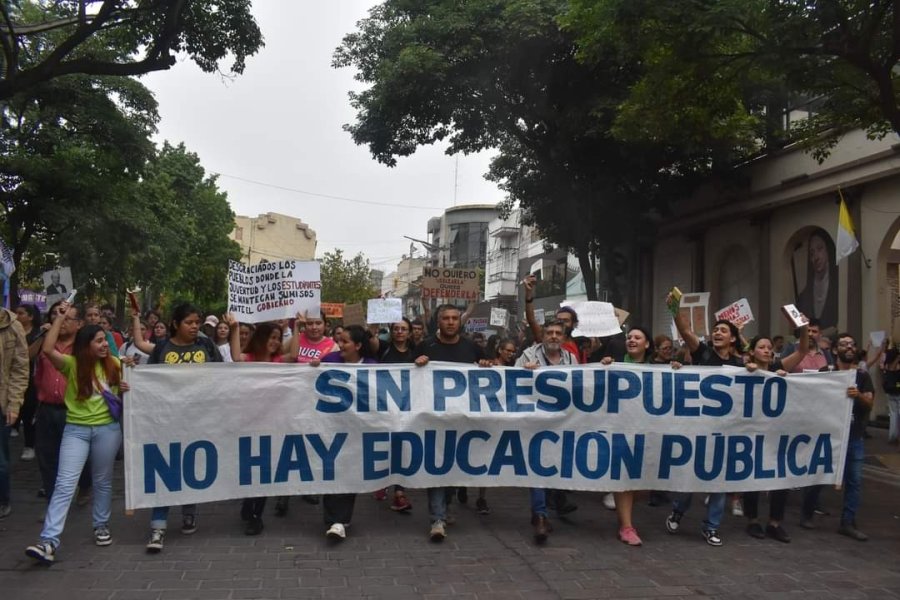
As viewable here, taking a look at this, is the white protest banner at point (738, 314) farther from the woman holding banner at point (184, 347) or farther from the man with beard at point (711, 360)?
the woman holding banner at point (184, 347)

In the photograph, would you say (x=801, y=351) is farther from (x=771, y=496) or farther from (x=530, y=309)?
(x=530, y=309)

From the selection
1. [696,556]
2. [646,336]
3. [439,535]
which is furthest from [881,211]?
[439,535]

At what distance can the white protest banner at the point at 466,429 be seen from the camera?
575cm

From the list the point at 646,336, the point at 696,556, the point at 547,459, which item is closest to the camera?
the point at 696,556

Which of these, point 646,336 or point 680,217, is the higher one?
point 680,217

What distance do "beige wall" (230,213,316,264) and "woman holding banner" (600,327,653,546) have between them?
66398 mm

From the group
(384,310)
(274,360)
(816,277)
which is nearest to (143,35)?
(384,310)

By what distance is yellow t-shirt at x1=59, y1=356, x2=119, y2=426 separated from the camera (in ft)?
17.4

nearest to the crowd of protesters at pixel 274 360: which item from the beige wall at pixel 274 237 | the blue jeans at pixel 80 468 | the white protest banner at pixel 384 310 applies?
the blue jeans at pixel 80 468

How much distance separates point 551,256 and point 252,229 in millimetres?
43747

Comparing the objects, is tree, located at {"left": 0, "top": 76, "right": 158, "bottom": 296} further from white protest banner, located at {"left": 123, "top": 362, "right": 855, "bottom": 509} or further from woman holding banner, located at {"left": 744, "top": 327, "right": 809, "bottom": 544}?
woman holding banner, located at {"left": 744, "top": 327, "right": 809, "bottom": 544}

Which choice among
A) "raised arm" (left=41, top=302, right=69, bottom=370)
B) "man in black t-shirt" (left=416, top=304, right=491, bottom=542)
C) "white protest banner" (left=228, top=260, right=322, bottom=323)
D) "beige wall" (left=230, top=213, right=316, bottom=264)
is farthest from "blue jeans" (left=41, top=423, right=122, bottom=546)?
"beige wall" (left=230, top=213, right=316, bottom=264)

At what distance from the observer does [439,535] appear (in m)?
5.82

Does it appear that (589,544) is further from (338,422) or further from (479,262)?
(479,262)
